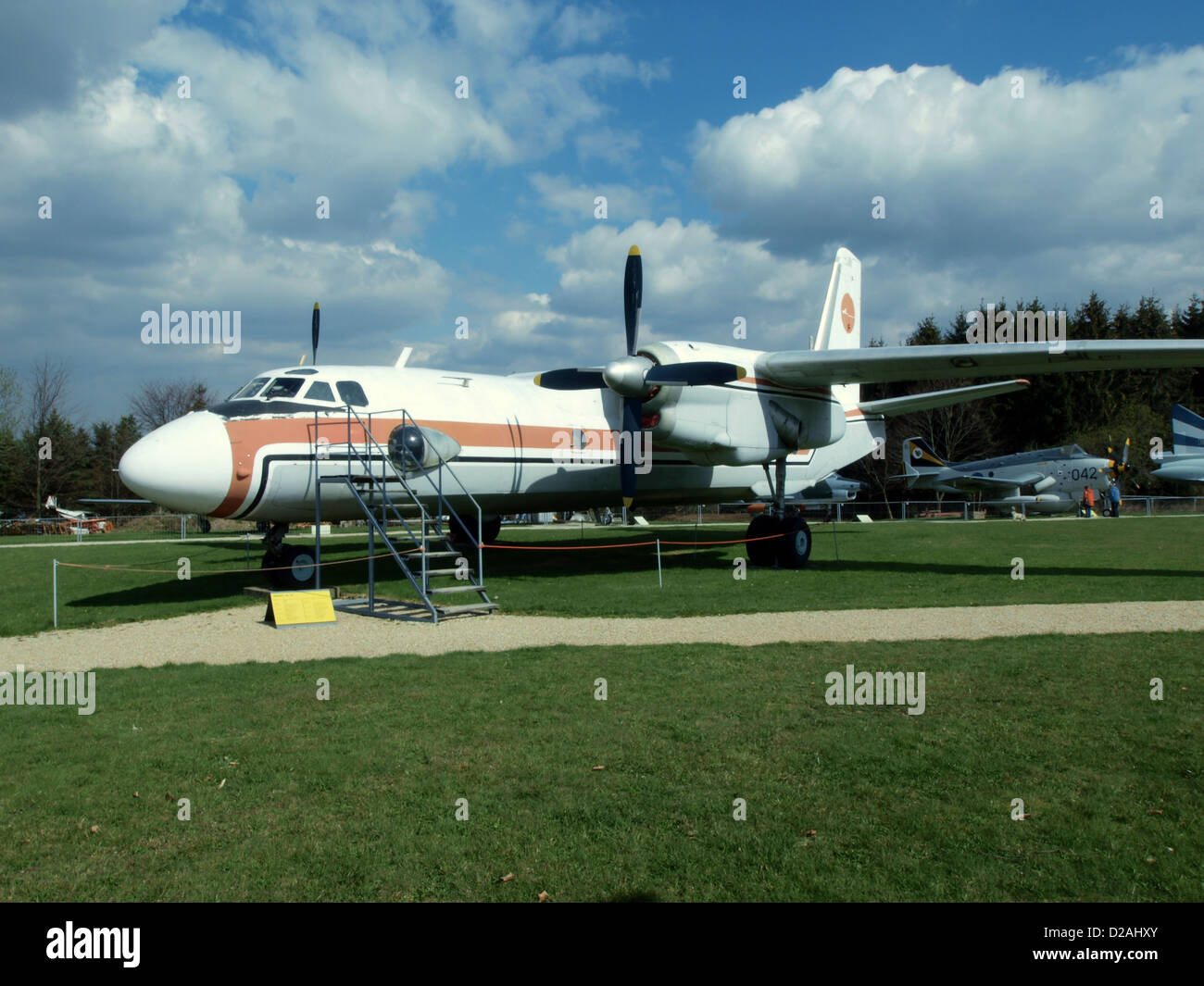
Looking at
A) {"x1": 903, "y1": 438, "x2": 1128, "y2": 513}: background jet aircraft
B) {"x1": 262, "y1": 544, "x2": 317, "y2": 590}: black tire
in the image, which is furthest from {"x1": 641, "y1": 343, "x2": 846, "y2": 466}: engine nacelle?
{"x1": 903, "y1": 438, "x2": 1128, "y2": 513}: background jet aircraft

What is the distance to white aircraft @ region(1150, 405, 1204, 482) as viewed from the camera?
1652 inches

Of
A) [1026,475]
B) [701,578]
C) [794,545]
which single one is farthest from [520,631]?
[1026,475]

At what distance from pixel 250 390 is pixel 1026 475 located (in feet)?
137

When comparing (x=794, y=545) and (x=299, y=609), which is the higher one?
(x=794, y=545)

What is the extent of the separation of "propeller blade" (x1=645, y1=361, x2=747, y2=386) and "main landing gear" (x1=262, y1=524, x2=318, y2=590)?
6938mm

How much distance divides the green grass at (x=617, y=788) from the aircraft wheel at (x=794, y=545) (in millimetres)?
10833

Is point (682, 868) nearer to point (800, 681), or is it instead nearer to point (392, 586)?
point (800, 681)

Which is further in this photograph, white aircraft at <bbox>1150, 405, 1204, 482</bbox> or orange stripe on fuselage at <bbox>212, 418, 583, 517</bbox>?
white aircraft at <bbox>1150, 405, 1204, 482</bbox>

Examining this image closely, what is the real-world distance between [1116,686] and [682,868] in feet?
17.1

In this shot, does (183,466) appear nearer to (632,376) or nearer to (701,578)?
(632,376)

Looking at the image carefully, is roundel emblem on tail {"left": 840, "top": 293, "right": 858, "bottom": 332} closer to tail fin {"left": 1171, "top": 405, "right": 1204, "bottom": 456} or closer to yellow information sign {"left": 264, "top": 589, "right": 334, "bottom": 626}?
yellow information sign {"left": 264, "top": 589, "right": 334, "bottom": 626}

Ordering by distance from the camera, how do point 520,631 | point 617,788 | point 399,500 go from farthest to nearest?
point 399,500 < point 520,631 < point 617,788

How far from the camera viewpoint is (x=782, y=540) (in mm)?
19312

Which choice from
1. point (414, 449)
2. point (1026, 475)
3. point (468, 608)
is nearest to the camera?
point (468, 608)
